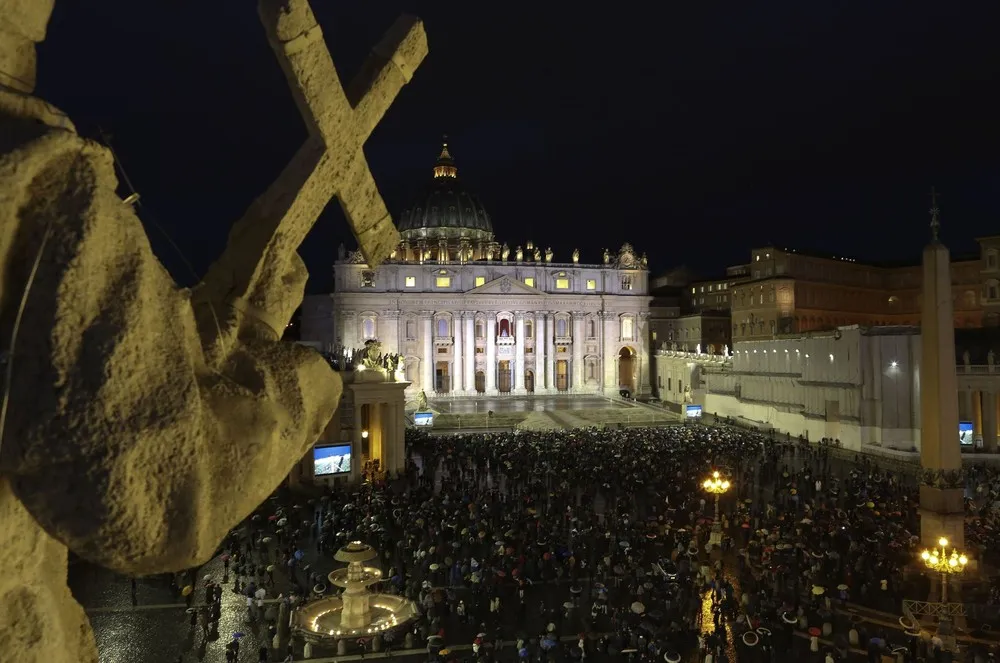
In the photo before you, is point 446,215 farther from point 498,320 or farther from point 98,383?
point 98,383

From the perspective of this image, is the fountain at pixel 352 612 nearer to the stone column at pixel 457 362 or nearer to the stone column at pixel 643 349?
the stone column at pixel 457 362

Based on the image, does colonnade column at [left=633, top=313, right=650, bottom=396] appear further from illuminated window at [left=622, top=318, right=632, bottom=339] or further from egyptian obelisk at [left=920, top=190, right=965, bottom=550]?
egyptian obelisk at [left=920, top=190, right=965, bottom=550]

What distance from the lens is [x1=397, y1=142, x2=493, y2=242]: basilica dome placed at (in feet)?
275

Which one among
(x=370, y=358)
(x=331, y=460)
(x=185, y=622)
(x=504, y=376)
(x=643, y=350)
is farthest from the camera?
(x=643, y=350)

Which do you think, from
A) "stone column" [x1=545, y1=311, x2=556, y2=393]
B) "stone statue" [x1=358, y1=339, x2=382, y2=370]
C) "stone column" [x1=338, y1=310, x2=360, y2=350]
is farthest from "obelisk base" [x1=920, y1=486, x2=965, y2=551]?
"stone column" [x1=338, y1=310, x2=360, y2=350]

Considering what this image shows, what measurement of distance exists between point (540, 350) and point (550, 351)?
0.97 m

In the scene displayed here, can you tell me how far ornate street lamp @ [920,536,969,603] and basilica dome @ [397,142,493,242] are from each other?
70.9 metres

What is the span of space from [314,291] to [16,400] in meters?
80.1

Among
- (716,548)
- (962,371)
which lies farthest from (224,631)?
(962,371)

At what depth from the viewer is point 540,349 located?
70375 mm

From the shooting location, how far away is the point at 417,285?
69.0 metres

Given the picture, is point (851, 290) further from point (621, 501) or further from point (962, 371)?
point (621, 501)

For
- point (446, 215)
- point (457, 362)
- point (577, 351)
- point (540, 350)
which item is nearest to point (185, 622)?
point (457, 362)

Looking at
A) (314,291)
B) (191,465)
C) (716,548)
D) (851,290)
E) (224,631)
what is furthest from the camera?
(314,291)
